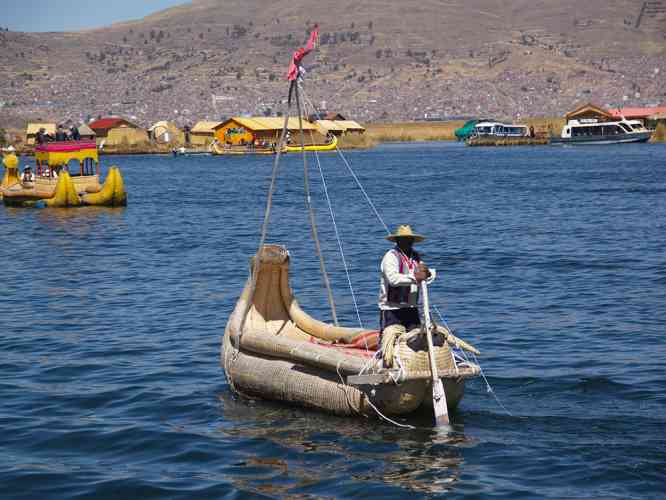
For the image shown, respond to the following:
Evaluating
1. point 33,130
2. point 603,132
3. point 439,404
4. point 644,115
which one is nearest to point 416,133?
point 644,115

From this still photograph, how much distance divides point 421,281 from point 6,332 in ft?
30.1

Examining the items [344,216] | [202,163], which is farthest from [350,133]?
[344,216]

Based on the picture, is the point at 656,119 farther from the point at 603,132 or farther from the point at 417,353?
the point at 417,353

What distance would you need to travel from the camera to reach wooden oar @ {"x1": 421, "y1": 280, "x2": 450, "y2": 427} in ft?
37.7

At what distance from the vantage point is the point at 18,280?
25.0 m

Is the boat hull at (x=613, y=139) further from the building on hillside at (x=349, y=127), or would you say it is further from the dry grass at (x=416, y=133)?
the dry grass at (x=416, y=133)

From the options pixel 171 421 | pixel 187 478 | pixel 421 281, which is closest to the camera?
pixel 187 478

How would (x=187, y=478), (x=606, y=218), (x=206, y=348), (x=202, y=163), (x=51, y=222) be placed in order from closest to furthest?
(x=187, y=478)
(x=206, y=348)
(x=606, y=218)
(x=51, y=222)
(x=202, y=163)

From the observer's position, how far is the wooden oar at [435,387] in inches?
453

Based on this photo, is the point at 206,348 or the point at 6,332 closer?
the point at 206,348

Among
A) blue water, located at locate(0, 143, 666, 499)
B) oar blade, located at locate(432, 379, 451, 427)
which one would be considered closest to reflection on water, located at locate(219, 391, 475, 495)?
blue water, located at locate(0, 143, 666, 499)

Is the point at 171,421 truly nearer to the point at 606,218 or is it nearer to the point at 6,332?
the point at 6,332

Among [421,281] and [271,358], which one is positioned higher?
[421,281]

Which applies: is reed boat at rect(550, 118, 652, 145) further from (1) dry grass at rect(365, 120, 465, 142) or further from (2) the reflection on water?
(2) the reflection on water
